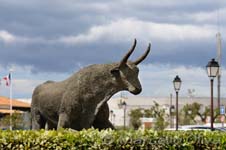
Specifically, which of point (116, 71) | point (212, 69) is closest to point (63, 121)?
point (116, 71)

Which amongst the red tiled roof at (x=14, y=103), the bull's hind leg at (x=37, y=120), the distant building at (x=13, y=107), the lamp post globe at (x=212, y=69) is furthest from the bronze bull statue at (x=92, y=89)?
the red tiled roof at (x=14, y=103)

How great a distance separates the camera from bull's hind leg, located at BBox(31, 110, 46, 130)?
1321 cm

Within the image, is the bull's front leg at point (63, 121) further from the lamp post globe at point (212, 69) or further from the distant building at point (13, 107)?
the distant building at point (13, 107)

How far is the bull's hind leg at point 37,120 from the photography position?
520 inches

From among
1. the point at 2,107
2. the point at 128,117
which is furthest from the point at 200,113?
the point at 2,107

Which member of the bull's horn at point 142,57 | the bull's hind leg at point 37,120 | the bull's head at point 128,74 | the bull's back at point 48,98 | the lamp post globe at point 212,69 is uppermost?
the lamp post globe at point 212,69

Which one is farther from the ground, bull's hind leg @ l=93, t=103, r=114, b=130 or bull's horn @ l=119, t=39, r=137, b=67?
bull's horn @ l=119, t=39, r=137, b=67

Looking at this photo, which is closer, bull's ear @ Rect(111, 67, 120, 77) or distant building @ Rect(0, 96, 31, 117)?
bull's ear @ Rect(111, 67, 120, 77)

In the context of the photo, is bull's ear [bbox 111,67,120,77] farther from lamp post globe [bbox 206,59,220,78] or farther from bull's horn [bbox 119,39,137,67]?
lamp post globe [bbox 206,59,220,78]

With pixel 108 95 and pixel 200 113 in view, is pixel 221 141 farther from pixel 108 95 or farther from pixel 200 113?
pixel 200 113

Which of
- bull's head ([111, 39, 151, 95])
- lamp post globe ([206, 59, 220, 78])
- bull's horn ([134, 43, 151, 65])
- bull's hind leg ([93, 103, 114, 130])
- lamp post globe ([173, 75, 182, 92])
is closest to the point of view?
bull's horn ([134, 43, 151, 65])

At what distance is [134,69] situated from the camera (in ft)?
37.3

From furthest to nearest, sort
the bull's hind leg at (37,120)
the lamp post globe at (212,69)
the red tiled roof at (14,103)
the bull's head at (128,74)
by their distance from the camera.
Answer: the red tiled roof at (14,103) < the lamp post globe at (212,69) < the bull's hind leg at (37,120) < the bull's head at (128,74)

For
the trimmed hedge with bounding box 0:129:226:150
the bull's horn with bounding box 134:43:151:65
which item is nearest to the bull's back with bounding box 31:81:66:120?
the bull's horn with bounding box 134:43:151:65
